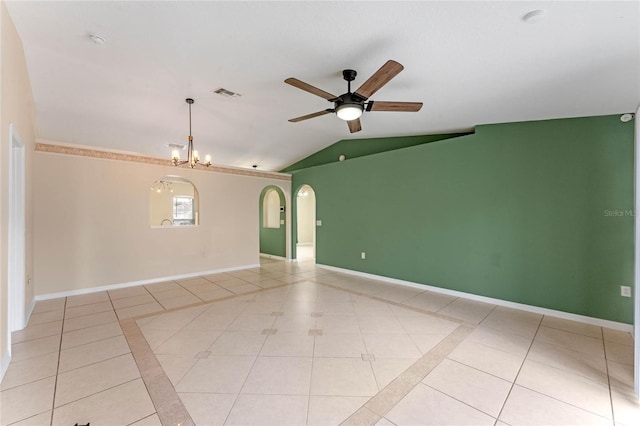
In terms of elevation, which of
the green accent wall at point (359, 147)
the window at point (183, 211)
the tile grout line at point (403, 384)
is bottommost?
the tile grout line at point (403, 384)

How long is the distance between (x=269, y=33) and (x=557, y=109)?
3.49 meters

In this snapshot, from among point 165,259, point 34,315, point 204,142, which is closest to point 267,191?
point 204,142

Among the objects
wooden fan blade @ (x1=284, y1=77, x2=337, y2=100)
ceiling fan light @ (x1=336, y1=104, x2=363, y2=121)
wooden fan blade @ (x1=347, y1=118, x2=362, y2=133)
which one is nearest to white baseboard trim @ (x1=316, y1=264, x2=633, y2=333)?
wooden fan blade @ (x1=347, y1=118, x2=362, y2=133)

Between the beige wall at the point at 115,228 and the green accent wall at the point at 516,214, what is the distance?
132 inches

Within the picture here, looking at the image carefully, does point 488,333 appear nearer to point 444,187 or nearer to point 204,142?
point 444,187

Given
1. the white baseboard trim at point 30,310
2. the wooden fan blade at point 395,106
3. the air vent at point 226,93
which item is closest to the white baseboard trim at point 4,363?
the white baseboard trim at point 30,310

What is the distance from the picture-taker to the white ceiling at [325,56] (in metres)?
2.05

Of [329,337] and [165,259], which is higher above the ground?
[165,259]

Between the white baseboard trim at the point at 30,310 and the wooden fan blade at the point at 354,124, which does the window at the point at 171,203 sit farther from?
the wooden fan blade at the point at 354,124

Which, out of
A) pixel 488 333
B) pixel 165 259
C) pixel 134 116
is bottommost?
pixel 488 333

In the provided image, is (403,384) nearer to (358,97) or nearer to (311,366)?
(311,366)

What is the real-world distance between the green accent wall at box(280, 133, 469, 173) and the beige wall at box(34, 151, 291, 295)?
211 centimetres

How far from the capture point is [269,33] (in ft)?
7.73

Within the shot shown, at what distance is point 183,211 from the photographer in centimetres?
968
